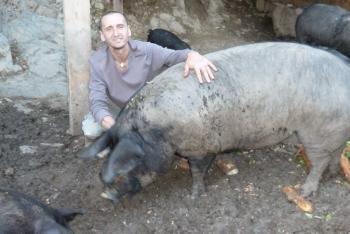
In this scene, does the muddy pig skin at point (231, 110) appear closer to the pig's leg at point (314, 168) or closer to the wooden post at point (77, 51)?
the pig's leg at point (314, 168)

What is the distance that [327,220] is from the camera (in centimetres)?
397

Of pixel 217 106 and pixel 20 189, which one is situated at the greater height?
pixel 217 106

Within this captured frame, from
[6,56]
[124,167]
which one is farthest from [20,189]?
[6,56]

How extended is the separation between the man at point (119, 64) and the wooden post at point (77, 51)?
426 mm

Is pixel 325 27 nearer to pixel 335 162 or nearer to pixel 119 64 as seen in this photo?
pixel 335 162

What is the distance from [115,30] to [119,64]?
12.5 inches

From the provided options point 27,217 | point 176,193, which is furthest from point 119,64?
point 27,217

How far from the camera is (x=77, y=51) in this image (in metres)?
4.67

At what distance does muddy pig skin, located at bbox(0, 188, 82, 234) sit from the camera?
132 inches

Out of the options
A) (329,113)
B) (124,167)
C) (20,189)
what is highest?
(329,113)

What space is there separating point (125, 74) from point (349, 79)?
1.60 meters

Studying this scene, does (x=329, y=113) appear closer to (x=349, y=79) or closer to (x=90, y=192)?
(x=349, y=79)

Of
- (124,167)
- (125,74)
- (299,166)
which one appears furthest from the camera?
(299,166)

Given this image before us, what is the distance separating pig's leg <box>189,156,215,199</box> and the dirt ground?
0.07 meters
